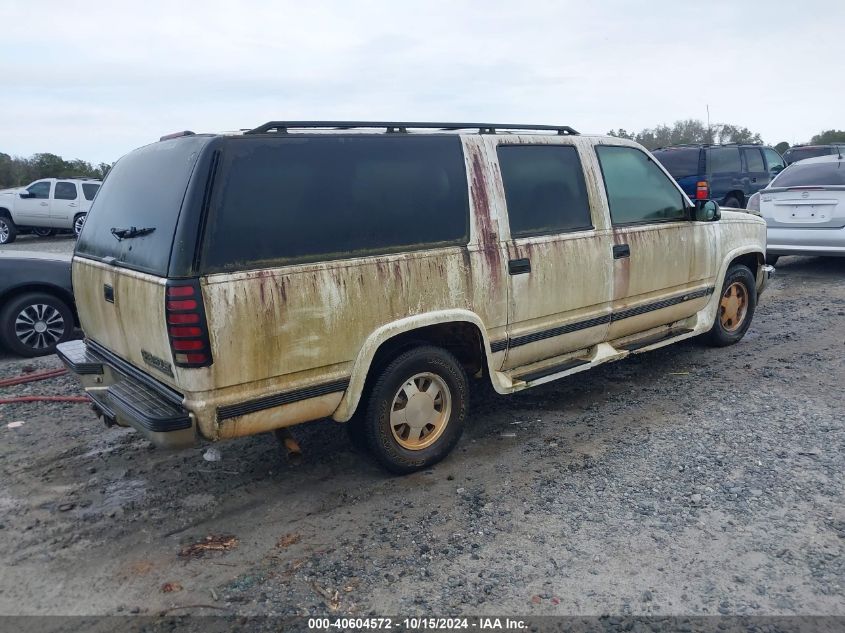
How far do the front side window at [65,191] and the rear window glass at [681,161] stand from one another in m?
15.4

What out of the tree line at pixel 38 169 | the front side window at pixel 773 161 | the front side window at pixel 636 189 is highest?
the tree line at pixel 38 169

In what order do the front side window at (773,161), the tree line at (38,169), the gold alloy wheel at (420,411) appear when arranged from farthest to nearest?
1. the tree line at (38,169)
2. the front side window at (773,161)
3. the gold alloy wheel at (420,411)

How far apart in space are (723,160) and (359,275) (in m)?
12.8

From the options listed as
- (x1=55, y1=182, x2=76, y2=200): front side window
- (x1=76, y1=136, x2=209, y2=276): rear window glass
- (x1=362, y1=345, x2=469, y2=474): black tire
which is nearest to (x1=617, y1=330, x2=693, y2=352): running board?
(x1=362, y1=345, x2=469, y2=474): black tire

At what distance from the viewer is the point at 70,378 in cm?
609

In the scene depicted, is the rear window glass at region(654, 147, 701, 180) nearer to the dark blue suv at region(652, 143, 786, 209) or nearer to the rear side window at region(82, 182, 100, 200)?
the dark blue suv at region(652, 143, 786, 209)

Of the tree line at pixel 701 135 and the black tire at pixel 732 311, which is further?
the tree line at pixel 701 135

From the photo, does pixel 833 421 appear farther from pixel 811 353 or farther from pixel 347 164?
pixel 347 164

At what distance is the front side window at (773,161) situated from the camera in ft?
50.7

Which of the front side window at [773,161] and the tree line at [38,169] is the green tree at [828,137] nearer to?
the front side window at [773,161]

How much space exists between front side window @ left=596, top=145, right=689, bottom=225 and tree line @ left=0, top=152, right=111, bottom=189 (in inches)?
1102

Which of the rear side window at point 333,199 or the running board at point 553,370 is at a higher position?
the rear side window at point 333,199

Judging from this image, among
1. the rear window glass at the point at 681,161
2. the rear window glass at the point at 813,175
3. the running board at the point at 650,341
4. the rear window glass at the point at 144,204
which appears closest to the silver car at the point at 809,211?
the rear window glass at the point at 813,175

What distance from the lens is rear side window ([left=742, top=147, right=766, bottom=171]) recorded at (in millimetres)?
14852
